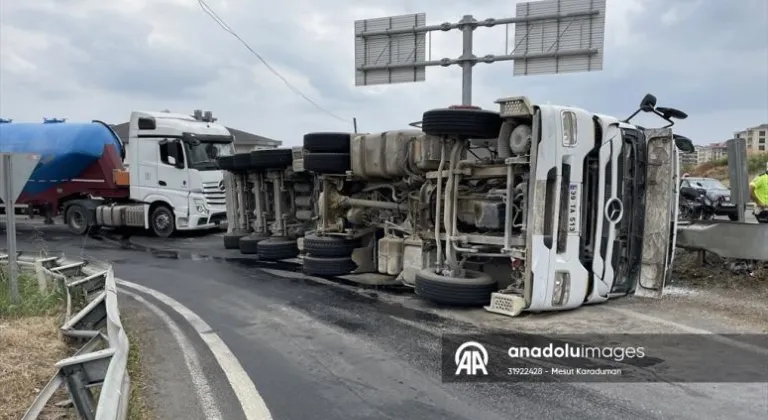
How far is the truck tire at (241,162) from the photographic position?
1052cm

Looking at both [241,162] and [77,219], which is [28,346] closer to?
[241,162]

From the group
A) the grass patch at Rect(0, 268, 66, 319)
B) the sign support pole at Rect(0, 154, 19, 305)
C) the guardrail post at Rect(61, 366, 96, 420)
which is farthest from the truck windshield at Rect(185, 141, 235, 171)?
the guardrail post at Rect(61, 366, 96, 420)

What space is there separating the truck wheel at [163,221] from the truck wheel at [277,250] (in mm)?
5346

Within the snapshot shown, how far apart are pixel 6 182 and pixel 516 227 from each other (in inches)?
213

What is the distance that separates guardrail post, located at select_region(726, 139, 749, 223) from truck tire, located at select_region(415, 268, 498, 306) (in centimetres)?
404

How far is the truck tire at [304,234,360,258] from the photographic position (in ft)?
27.1

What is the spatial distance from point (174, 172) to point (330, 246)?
24.9 feet

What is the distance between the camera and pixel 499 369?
4.31m

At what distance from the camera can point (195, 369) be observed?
4473mm

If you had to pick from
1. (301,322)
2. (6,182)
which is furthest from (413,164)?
(6,182)

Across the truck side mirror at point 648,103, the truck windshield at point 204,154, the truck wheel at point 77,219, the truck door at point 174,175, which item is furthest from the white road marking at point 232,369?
the truck wheel at point 77,219

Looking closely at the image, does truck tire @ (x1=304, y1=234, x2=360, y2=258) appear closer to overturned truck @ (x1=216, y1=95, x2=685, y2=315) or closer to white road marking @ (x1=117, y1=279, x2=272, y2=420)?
overturned truck @ (x1=216, y1=95, x2=685, y2=315)

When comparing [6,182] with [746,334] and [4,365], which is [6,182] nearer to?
[4,365]

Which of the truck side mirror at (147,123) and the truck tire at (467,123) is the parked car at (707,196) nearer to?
the truck tire at (467,123)
